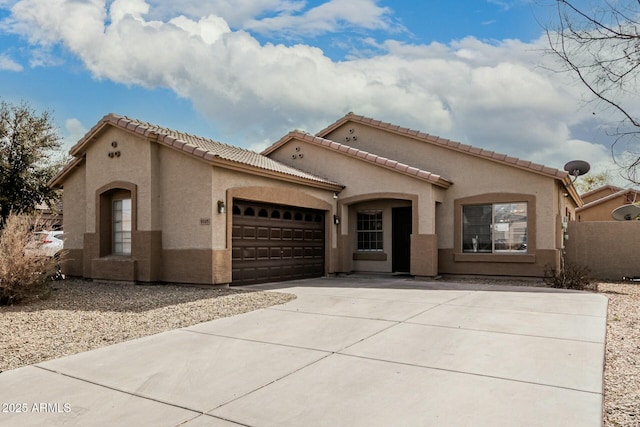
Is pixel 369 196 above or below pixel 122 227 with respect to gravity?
above

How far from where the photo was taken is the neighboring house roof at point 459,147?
1501 centimetres

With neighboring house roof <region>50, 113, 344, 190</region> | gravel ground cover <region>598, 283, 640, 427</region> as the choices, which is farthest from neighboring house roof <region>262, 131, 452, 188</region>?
gravel ground cover <region>598, 283, 640, 427</region>

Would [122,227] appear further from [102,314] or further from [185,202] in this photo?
[102,314]

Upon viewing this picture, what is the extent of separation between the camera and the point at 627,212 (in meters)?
18.2

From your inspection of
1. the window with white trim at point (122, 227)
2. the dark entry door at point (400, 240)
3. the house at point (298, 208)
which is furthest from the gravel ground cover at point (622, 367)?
the window with white trim at point (122, 227)

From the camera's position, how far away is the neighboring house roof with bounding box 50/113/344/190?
1282 cm

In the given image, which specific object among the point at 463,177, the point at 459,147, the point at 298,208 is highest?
the point at 459,147

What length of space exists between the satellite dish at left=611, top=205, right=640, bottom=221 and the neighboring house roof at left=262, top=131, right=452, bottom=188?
7327 millimetres

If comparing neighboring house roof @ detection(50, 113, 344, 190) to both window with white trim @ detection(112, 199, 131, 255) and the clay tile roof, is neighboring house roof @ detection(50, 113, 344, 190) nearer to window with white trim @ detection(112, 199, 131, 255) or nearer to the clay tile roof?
window with white trim @ detection(112, 199, 131, 255)

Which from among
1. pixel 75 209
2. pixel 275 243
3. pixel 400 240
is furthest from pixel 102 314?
pixel 400 240

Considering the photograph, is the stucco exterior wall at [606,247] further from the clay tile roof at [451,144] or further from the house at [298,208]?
the clay tile roof at [451,144]

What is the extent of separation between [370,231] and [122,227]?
8.79 m

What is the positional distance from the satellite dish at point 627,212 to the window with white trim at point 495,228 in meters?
5.52

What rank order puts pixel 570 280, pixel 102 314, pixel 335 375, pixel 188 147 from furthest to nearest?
1. pixel 570 280
2. pixel 188 147
3. pixel 102 314
4. pixel 335 375
